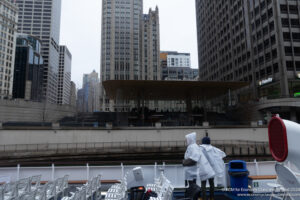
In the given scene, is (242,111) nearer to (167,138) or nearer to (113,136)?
(167,138)

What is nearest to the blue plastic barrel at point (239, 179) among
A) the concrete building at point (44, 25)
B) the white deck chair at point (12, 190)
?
the white deck chair at point (12, 190)

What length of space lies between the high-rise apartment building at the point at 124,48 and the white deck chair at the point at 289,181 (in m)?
102

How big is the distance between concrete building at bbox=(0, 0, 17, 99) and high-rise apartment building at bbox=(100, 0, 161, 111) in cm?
4157

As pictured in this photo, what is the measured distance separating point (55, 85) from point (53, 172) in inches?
6744

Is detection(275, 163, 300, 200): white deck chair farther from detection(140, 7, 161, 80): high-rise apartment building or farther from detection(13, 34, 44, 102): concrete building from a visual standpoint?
detection(13, 34, 44, 102): concrete building

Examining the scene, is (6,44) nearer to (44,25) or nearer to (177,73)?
(44,25)

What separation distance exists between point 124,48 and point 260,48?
7703 cm

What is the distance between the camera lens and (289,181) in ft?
10.8

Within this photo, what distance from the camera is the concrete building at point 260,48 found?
4188 centimetres

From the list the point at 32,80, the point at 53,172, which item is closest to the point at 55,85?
the point at 32,80

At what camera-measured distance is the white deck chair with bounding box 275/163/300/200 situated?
3.14m

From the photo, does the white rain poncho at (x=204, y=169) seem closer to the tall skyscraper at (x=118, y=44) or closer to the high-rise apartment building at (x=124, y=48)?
the high-rise apartment building at (x=124, y=48)

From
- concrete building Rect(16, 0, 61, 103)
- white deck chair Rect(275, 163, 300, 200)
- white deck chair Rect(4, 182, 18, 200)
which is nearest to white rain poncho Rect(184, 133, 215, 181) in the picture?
white deck chair Rect(275, 163, 300, 200)

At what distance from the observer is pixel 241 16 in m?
58.7
